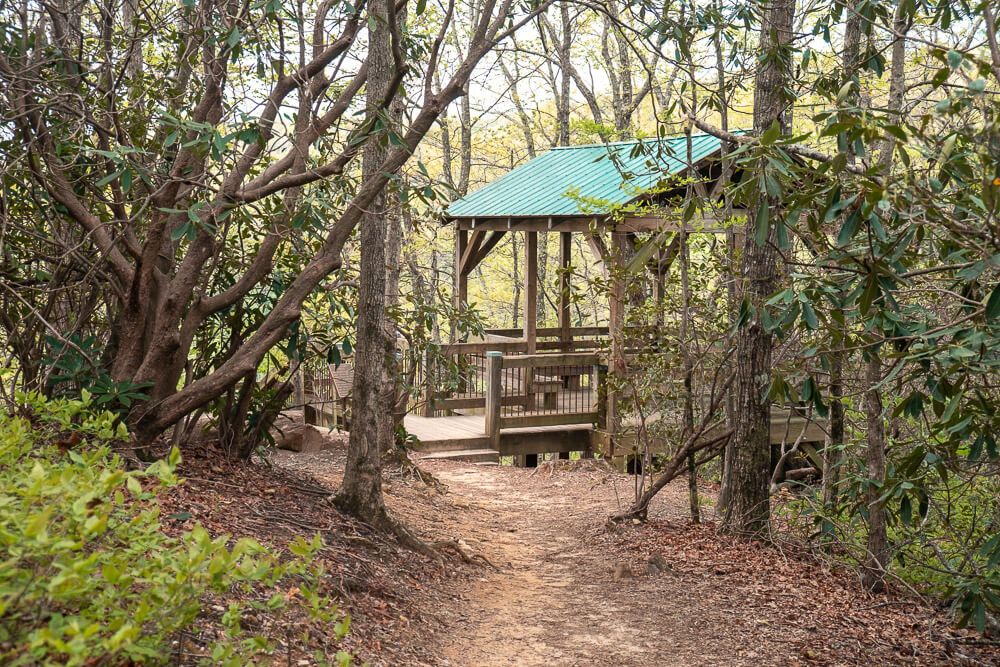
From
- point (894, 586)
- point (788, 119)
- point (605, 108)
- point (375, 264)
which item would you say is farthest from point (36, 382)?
point (605, 108)

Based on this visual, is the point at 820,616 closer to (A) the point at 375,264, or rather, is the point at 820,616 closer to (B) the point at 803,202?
(B) the point at 803,202

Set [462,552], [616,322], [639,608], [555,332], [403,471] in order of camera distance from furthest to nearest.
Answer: [555,332]
[616,322]
[403,471]
[462,552]
[639,608]

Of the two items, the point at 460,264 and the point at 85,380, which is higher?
the point at 460,264

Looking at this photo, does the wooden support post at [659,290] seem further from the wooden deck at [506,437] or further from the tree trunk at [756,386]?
the wooden deck at [506,437]

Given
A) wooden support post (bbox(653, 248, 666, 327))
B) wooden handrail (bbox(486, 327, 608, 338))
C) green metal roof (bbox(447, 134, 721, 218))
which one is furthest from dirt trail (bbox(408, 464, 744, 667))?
wooden handrail (bbox(486, 327, 608, 338))

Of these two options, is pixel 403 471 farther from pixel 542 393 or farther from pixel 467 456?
pixel 542 393

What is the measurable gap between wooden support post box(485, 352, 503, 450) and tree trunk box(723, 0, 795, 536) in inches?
220

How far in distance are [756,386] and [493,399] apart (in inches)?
237

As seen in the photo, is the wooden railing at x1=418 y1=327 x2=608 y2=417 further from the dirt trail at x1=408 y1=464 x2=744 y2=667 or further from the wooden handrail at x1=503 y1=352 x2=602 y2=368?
the dirt trail at x1=408 y1=464 x2=744 y2=667

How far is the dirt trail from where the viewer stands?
547cm

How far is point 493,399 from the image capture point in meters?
13.1

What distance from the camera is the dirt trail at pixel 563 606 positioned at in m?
5.47

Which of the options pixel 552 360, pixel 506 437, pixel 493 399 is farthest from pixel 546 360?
pixel 506 437

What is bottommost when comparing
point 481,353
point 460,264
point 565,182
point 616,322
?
point 481,353
